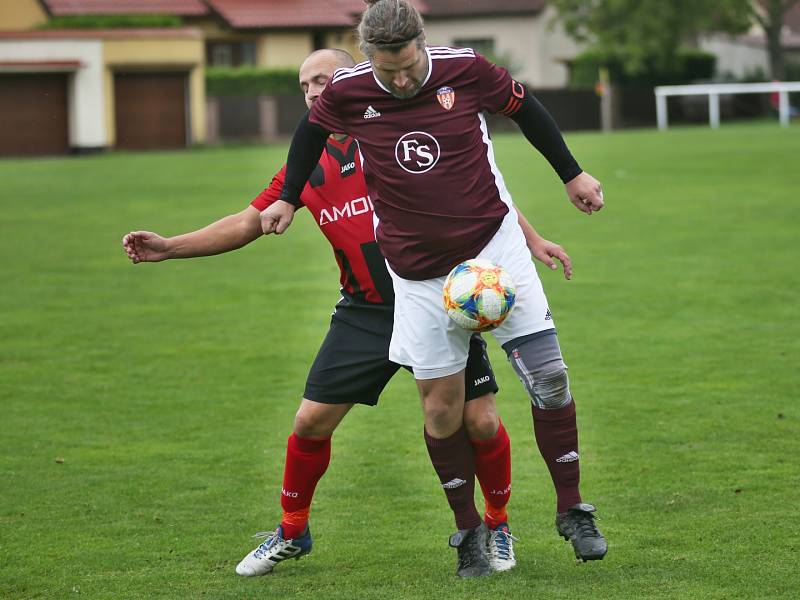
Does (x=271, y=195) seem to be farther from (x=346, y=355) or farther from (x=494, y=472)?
(x=494, y=472)

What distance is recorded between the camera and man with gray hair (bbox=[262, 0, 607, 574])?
5.19 m

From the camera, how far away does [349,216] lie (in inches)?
227

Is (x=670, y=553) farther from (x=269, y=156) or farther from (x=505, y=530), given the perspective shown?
(x=269, y=156)

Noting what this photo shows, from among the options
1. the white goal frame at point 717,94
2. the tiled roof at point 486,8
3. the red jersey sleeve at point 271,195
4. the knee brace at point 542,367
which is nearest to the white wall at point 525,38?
the tiled roof at point 486,8

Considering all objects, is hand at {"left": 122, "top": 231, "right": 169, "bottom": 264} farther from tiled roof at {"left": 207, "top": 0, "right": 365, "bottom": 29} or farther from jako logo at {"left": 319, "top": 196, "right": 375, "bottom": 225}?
tiled roof at {"left": 207, "top": 0, "right": 365, "bottom": 29}

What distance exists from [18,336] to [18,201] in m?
14.1

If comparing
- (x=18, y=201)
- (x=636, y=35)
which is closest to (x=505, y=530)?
(x=18, y=201)

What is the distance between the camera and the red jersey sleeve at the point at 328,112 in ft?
17.4

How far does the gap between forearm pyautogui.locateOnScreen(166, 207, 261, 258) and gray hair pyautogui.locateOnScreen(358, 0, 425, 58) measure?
1.13 m

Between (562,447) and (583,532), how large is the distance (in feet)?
1.12

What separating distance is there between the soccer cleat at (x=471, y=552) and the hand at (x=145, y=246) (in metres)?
1.74

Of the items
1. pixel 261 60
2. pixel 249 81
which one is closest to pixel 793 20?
pixel 261 60

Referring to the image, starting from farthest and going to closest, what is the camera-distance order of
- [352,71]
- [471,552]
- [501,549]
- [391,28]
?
1. [501,549]
2. [471,552]
3. [352,71]
4. [391,28]

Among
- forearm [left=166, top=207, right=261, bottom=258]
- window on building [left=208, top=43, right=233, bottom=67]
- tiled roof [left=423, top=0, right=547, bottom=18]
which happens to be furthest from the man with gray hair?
tiled roof [left=423, top=0, right=547, bottom=18]
